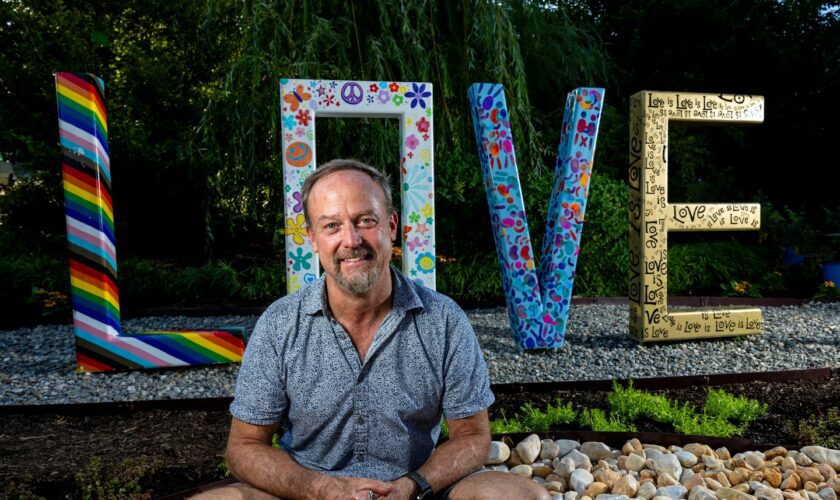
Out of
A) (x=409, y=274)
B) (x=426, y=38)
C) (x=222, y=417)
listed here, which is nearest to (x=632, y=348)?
(x=409, y=274)

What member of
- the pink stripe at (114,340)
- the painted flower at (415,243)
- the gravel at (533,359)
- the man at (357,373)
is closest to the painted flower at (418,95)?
the painted flower at (415,243)

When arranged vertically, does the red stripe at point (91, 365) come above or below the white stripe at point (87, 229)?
below

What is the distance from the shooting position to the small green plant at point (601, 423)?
122 inches

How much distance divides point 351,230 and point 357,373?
1.36 feet

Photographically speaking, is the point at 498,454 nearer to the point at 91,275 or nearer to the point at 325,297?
the point at 325,297

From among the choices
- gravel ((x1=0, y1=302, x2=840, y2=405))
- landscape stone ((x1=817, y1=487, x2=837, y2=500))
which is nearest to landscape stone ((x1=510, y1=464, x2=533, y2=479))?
landscape stone ((x1=817, y1=487, x2=837, y2=500))

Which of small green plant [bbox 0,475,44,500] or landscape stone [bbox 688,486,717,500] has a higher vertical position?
landscape stone [bbox 688,486,717,500]

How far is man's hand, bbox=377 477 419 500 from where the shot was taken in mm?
1805

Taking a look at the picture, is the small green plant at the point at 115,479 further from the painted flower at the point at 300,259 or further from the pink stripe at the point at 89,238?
the pink stripe at the point at 89,238

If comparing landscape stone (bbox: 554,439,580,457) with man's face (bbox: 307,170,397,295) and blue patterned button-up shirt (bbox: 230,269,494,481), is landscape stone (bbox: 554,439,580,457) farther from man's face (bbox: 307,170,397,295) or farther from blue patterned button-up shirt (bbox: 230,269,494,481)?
man's face (bbox: 307,170,397,295)

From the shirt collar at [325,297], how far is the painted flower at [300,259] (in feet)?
7.47

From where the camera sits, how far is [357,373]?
196 cm

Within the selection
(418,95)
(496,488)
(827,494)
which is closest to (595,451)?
(827,494)

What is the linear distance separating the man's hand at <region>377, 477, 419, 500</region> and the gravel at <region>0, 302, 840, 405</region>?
8.12ft
